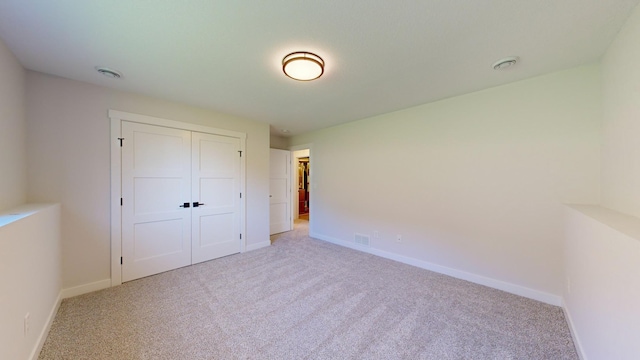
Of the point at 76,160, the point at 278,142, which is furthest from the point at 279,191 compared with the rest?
the point at 76,160

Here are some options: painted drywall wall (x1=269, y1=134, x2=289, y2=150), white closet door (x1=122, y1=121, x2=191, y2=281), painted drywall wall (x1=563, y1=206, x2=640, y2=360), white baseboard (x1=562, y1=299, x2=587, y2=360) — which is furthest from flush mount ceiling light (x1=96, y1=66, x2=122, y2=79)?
white baseboard (x1=562, y1=299, x2=587, y2=360)

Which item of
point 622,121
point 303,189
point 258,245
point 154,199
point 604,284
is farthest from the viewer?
point 303,189

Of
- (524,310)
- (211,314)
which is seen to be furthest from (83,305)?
(524,310)

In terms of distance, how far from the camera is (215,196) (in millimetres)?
3730

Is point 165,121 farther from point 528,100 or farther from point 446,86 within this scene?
point 528,100

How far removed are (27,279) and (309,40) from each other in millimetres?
2708

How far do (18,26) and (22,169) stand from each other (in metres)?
1.36

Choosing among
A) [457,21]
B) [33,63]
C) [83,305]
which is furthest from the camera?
[83,305]

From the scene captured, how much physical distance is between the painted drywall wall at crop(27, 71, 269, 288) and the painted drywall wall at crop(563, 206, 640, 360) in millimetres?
4391

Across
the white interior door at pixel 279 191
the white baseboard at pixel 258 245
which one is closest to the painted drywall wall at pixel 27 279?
the white baseboard at pixel 258 245

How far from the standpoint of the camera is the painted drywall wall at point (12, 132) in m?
1.81

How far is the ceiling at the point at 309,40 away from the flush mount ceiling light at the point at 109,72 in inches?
2.8

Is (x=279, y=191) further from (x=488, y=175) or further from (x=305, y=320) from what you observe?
(x=488, y=175)

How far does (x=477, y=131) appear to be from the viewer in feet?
9.34
